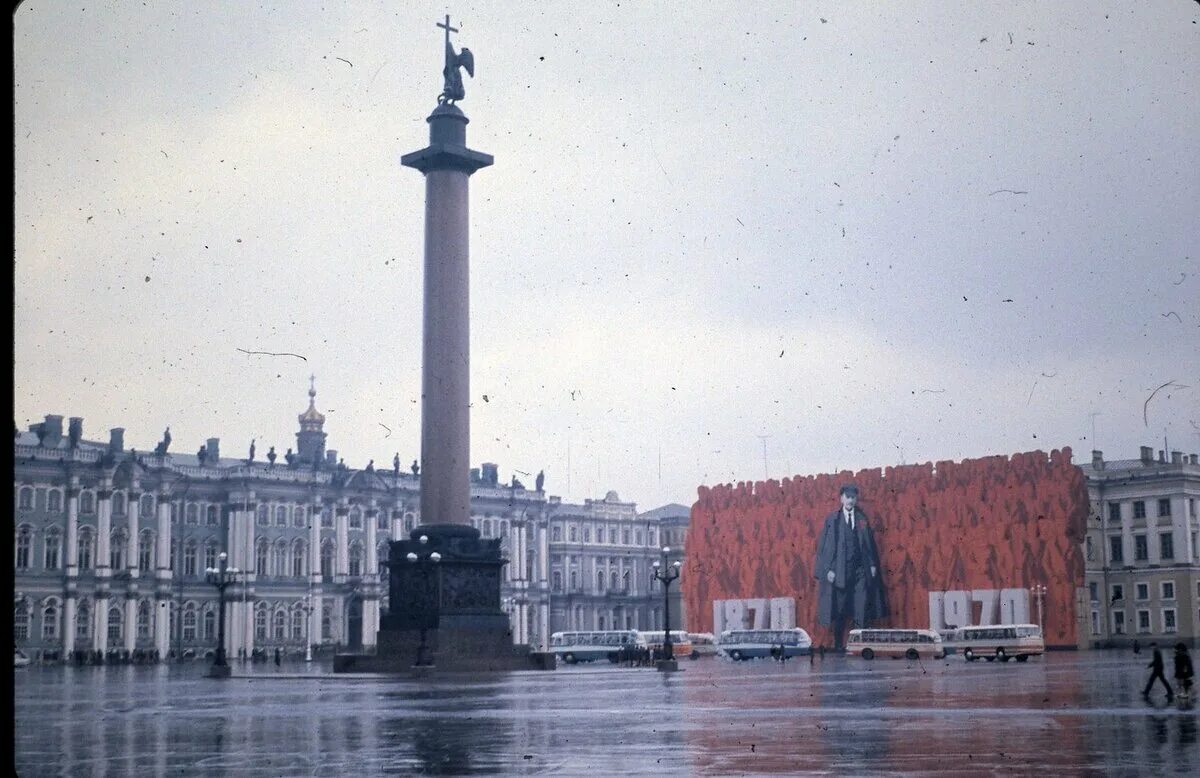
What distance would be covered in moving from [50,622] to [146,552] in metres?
8.78

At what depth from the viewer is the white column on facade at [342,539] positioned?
116 metres

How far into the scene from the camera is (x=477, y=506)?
124 m

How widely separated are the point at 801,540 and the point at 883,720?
8533cm

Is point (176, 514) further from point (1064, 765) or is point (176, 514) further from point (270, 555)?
point (1064, 765)

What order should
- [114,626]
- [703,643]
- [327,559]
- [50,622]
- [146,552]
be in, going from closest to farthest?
[50,622] < [114,626] < [146,552] < [703,643] < [327,559]

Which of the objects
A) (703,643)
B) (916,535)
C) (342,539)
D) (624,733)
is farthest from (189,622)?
(624,733)

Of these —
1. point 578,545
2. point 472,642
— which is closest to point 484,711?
point 472,642

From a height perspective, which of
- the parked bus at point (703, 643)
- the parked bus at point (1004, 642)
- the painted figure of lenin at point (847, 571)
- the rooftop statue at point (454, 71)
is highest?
the rooftop statue at point (454, 71)

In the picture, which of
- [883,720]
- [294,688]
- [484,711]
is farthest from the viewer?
[294,688]

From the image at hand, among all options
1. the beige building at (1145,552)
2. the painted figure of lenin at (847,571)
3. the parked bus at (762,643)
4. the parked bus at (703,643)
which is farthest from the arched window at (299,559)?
the beige building at (1145,552)

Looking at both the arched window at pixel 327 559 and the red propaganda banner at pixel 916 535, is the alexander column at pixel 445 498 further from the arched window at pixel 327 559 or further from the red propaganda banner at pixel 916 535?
the arched window at pixel 327 559

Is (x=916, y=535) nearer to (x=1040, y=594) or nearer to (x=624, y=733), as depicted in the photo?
(x=1040, y=594)

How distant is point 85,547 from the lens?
10100 centimetres

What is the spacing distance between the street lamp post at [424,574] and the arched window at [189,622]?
2233 inches
